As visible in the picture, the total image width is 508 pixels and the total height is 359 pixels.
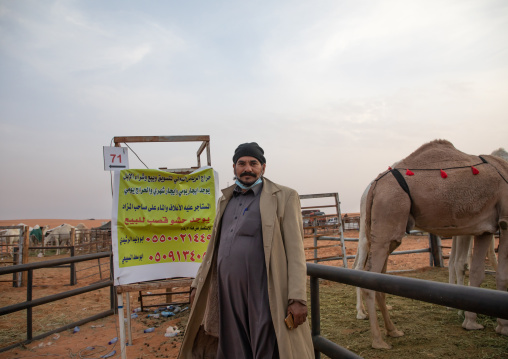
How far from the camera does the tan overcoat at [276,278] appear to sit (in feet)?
7.28

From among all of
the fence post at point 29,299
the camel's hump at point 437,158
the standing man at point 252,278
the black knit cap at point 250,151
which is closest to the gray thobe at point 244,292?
the standing man at point 252,278

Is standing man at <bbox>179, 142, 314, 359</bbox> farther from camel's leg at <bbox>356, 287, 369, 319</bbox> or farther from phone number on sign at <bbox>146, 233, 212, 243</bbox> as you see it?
camel's leg at <bbox>356, 287, 369, 319</bbox>

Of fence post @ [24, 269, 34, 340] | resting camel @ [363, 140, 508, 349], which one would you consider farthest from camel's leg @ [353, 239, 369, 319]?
fence post @ [24, 269, 34, 340]

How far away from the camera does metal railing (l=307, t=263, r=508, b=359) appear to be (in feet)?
4.39

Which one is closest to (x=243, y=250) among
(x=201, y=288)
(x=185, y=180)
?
(x=201, y=288)

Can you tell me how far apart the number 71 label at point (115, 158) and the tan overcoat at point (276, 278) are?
8.04 feet

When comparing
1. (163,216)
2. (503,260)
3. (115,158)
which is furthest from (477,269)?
(115,158)

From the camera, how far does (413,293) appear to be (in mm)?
1657

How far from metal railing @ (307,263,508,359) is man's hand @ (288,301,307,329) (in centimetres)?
28

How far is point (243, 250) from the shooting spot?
248 centimetres

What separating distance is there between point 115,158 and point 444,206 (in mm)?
4435

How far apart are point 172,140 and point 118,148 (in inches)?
28.6

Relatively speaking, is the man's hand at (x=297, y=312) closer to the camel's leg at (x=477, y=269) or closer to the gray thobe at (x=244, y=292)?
the gray thobe at (x=244, y=292)

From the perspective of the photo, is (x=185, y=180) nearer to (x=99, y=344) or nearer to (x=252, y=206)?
(x=252, y=206)
